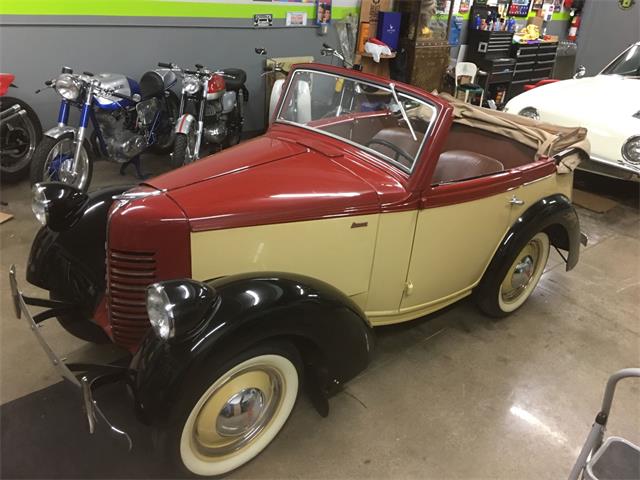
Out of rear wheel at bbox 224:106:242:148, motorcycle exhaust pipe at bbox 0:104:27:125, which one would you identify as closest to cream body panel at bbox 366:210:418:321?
rear wheel at bbox 224:106:242:148

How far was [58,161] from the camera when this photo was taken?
3.86 meters

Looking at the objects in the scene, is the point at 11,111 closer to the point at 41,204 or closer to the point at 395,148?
the point at 41,204

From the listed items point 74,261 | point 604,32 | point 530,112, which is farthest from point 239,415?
point 604,32

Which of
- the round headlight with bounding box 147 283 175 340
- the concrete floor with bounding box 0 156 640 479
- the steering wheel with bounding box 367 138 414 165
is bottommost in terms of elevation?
the concrete floor with bounding box 0 156 640 479

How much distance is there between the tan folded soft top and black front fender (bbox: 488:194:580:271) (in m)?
0.23

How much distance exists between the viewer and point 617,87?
5.41 meters

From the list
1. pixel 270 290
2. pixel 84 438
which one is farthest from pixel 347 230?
pixel 84 438

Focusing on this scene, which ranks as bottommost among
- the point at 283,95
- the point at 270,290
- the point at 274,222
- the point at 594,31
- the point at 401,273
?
the point at 401,273

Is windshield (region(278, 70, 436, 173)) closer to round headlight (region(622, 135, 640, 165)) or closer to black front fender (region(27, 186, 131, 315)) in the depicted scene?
black front fender (region(27, 186, 131, 315))

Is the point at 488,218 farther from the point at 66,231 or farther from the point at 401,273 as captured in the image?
the point at 66,231

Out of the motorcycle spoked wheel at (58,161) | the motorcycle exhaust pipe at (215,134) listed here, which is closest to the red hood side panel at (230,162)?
the motorcycle spoked wheel at (58,161)

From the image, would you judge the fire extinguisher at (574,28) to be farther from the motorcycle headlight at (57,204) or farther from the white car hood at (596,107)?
Answer: the motorcycle headlight at (57,204)

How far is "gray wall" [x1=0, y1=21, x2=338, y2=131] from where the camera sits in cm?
429

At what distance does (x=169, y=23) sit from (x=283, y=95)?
2.86 m
